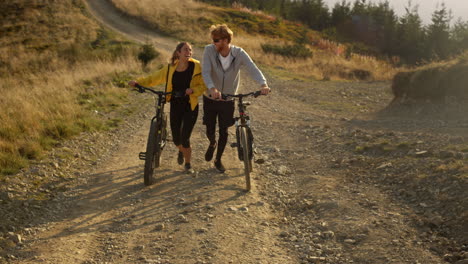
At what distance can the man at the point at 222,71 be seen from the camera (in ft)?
19.2

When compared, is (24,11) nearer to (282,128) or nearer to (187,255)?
(282,128)

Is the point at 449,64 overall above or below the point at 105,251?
above

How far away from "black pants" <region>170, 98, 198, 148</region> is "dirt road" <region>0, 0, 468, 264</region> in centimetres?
73

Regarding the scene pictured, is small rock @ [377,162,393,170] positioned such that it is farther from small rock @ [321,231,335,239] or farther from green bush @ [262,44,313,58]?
green bush @ [262,44,313,58]

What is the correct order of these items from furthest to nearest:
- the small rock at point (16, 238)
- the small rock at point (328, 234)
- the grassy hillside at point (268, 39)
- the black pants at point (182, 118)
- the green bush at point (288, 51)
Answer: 1. the green bush at point (288, 51)
2. the grassy hillside at point (268, 39)
3. the black pants at point (182, 118)
4. the small rock at point (328, 234)
5. the small rock at point (16, 238)

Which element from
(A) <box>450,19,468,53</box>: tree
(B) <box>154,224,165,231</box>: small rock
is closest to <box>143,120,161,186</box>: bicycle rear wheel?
(B) <box>154,224,165,231</box>: small rock

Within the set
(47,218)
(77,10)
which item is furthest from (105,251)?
(77,10)

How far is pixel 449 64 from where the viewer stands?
11602 millimetres

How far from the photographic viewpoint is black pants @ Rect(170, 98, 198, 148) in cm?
650

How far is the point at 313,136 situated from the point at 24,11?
3619cm

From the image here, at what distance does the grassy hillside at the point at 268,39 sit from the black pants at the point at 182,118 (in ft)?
51.4

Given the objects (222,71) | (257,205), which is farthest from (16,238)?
(222,71)

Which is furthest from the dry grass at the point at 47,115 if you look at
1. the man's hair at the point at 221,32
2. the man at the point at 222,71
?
the man's hair at the point at 221,32

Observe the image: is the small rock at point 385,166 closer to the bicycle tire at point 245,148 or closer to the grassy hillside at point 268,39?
the bicycle tire at point 245,148
